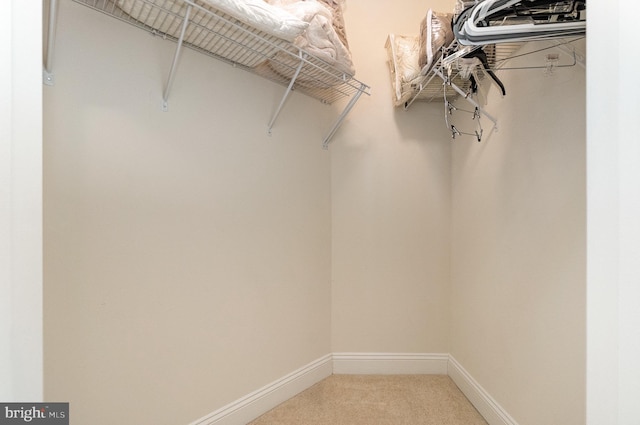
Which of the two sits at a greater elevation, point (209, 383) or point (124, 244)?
point (124, 244)

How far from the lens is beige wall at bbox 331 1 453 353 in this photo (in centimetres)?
249

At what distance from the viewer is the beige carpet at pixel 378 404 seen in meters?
1.90

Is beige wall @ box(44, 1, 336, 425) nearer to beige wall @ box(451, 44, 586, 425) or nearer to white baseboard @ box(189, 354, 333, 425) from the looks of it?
white baseboard @ box(189, 354, 333, 425)

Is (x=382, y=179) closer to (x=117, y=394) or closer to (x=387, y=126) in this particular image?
(x=387, y=126)

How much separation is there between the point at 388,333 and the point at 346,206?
3.24 ft

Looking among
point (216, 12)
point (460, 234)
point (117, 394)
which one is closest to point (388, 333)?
point (460, 234)

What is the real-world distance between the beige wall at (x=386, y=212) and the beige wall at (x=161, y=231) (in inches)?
16.7

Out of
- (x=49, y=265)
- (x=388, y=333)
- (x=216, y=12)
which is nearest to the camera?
(x=49, y=265)

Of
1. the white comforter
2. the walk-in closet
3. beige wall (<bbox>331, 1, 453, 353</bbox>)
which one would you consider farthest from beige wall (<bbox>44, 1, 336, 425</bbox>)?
beige wall (<bbox>331, 1, 453, 353</bbox>)

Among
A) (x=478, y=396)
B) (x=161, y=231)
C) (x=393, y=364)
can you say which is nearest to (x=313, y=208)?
(x=161, y=231)

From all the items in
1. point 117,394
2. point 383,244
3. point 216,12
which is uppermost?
point 216,12

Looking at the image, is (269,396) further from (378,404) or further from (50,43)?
(50,43)

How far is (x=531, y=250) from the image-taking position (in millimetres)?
1551

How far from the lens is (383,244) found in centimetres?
250
